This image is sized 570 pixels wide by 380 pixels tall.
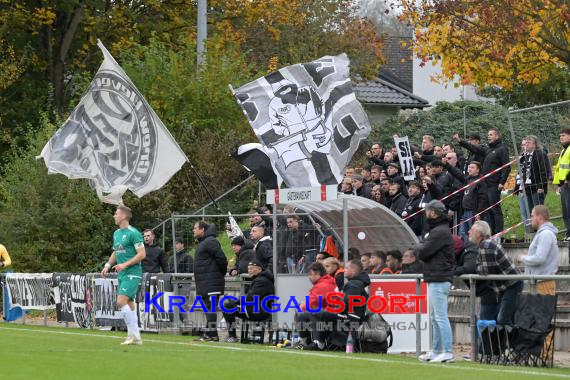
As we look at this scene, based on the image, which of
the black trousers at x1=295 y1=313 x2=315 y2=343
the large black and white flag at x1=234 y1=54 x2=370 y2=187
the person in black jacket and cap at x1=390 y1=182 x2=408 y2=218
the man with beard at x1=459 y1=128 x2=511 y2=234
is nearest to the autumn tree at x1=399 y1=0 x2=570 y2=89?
the man with beard at x1=459 y1=128 x2=511 y2=234

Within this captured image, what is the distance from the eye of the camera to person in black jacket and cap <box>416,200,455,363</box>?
51.5 ft

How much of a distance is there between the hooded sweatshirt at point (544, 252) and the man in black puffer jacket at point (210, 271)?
5688 millimetres

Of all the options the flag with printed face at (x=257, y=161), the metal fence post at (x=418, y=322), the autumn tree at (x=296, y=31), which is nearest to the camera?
the metal fence post at (x=418, y=322)

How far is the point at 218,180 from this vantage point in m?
33.8

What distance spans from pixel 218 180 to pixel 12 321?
341 inches

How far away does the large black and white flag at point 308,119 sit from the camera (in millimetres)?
19391

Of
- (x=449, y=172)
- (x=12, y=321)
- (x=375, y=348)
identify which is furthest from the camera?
(x=12, y=321)

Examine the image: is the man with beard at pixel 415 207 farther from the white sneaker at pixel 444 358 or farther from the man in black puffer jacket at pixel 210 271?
the white sneaker at pixel 444 358

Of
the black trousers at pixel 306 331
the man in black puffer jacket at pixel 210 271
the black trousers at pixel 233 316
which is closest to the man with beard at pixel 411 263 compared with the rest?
the black trousers at pixel 306 331

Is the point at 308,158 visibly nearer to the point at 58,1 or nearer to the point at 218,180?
the point at 218,180

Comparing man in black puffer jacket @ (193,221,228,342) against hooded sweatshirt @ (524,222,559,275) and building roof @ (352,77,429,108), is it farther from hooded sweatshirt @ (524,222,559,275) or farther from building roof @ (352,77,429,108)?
building roof @ (352,77,429,108)

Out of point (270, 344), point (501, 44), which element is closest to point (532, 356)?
point (270, 344)

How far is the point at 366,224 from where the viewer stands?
20703 millimetres

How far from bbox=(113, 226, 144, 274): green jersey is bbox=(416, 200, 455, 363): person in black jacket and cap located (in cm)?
423
